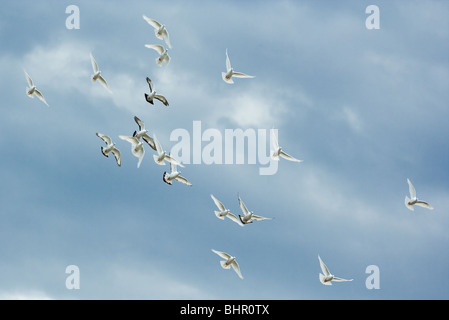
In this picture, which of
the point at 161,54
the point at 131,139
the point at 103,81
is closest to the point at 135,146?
the point at 131,139

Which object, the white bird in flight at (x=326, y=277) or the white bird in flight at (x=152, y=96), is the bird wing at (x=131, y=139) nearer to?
the white bird in flight at (x=152, y=96)

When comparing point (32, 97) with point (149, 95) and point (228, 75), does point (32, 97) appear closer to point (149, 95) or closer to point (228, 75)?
point (149, 95)

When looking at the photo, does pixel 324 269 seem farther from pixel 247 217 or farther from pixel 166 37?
pixel 166 37

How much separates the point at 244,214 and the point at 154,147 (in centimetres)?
967

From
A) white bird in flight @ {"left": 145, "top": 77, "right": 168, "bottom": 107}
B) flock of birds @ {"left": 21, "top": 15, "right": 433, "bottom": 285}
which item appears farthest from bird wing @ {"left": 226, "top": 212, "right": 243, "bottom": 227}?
white bird in flight @ {"left": 145, "top": 77, "right": 168, "bottom": 107}

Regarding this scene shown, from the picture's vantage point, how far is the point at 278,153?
72.6 meters

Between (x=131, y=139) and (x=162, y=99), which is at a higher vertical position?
(x=162, y=99)

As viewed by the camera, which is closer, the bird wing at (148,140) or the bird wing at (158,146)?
the bird wing at (158,146)

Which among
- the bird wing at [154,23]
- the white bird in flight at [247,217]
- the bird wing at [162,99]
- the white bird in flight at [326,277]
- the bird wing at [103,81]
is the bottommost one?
the white bird in flight at [326,277]

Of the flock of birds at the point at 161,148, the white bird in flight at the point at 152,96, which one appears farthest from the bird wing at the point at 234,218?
the white bird in flight at the point at 152,96

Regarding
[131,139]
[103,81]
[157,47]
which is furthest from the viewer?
[157,47]

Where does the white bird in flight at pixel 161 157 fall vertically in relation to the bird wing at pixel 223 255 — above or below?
above

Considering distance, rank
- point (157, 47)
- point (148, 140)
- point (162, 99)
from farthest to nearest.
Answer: point (157, 47) < point (162, 99) < point (148, 140)

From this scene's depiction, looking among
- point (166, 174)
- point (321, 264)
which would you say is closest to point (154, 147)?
point (166, 174)
